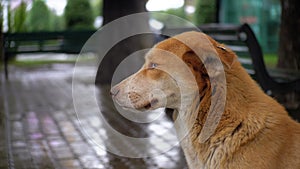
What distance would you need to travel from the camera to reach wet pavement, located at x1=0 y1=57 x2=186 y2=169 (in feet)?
21.1

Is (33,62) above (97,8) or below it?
below

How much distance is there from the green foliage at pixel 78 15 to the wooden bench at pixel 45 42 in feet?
28.8

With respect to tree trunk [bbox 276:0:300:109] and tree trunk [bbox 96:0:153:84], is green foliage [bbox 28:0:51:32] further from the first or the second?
tree trunk [bbox 276:0:300:109]

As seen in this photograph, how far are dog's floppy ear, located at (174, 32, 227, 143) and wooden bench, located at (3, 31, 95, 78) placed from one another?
11788 mm

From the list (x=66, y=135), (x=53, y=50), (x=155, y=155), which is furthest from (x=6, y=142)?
(x=53, y=50)

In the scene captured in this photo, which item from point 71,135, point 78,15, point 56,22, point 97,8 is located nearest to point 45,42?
point 71,135

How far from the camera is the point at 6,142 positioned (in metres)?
7.22

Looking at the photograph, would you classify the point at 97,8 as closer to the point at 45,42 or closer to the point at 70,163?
the point at 45,42

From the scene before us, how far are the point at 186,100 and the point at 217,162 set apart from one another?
0.47 m

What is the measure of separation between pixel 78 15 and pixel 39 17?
1854 mm

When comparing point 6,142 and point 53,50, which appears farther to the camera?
point 53,50

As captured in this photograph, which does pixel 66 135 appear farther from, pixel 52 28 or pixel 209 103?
pixel 52 28

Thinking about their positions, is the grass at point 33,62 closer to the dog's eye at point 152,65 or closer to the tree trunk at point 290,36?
the tree trunk at point 290,36

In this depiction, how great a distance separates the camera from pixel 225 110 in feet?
10.8
